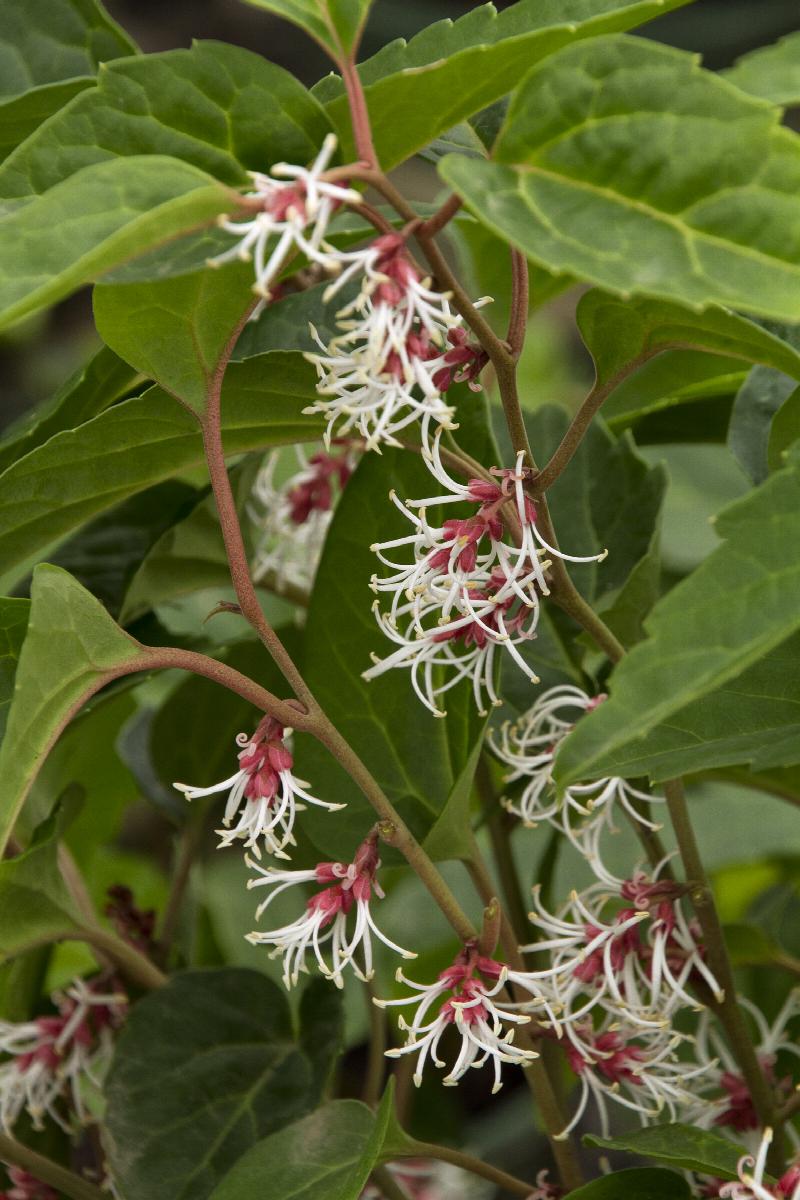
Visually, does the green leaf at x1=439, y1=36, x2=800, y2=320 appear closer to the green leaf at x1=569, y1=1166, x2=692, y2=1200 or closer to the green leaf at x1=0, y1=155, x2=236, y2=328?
the green leaf at x1=0, y1=155, x2=236, y2=328

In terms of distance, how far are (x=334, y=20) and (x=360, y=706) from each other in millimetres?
234

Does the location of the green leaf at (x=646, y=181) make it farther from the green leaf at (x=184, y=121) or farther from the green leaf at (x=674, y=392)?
the green leaf at (x=674, y=392)

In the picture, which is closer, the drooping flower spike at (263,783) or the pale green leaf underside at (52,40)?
the drooping flower spike at (263,783)

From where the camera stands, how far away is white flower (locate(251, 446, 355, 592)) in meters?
0.60

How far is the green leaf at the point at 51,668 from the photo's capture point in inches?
12.9

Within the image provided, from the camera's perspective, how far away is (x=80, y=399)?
0.48 m

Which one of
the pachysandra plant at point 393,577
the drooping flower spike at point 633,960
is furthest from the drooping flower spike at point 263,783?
the drooping flower spike at point 633,960

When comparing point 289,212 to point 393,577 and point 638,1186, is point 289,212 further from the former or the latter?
point 638,1186

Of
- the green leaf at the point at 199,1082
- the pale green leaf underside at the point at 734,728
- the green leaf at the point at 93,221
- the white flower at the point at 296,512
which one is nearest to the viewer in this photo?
the green leaf at the point at 93,221

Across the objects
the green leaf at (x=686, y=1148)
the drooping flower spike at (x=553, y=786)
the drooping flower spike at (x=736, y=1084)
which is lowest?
the drooping flower spike at (x=736, y=1084)

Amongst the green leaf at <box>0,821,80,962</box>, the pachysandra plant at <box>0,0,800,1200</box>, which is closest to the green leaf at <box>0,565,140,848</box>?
the pachysandra plant at <box>0,0,800,1200</box>

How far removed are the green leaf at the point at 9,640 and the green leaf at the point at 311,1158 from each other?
6.3 inches

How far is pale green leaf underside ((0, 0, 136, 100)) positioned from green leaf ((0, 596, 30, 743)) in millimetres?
210

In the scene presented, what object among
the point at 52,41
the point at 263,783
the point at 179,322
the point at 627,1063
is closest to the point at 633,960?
the point at 627,1063
